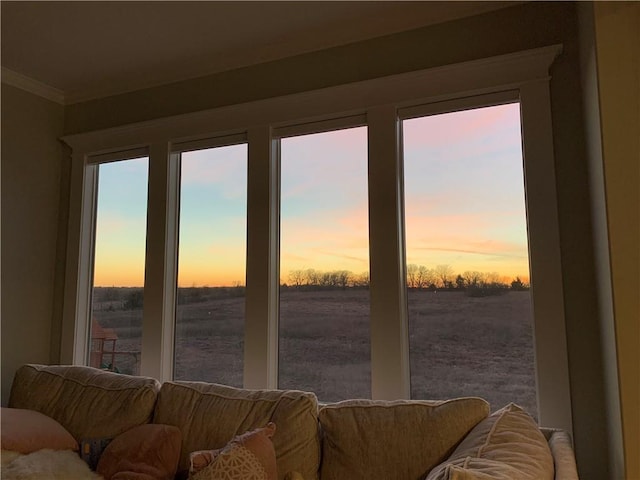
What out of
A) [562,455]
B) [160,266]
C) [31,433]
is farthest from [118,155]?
[562,455]

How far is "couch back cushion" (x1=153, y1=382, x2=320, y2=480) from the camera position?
1.91 m

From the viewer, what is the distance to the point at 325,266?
2.69 metres

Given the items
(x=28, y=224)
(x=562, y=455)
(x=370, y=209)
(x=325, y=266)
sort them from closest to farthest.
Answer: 1. (x=562, y=455)
2. (x=370, y=209)
3. (x=325, y=266)
4. (x=28, y=224)

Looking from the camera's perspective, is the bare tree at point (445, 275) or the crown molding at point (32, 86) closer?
the bare tree at point (445, 275)

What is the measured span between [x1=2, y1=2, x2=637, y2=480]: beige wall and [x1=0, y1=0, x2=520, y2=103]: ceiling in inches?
2.7

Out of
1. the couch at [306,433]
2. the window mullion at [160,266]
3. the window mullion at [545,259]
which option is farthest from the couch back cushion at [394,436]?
the window mullion at [160,266]

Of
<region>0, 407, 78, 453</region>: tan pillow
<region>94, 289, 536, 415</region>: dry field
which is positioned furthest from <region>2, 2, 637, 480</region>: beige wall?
<region>0, 407, 78, 453</region>: tan pillow

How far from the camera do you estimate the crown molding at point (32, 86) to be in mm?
3127

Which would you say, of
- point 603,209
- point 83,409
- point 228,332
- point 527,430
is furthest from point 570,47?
point 83,409

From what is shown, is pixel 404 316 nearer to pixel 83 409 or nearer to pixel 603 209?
pixel 603 209

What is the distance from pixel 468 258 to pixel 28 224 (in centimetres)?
278

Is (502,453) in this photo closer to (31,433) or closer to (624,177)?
(624,177)

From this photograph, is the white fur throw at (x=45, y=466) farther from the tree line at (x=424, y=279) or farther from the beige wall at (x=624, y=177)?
the beige wall at (x=624, y=177)

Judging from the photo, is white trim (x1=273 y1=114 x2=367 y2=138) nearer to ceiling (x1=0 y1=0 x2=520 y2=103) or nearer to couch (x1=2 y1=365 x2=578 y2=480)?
ceiling (x1=0 y1=0 x2=520 y2=103)
